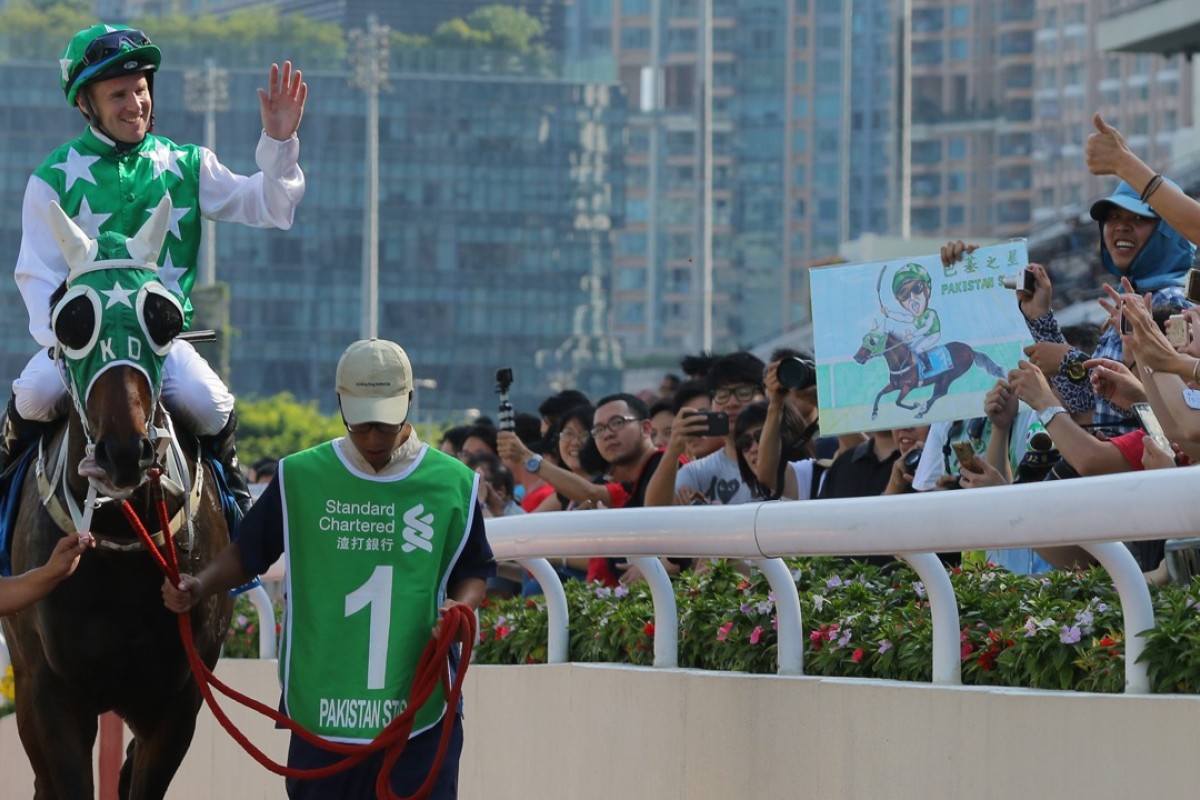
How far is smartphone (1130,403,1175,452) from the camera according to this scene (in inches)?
210

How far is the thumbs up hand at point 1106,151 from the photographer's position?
213 inches

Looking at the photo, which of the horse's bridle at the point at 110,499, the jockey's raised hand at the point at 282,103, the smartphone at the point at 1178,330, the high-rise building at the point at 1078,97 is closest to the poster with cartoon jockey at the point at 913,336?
the smartphone at the point at 1178,330

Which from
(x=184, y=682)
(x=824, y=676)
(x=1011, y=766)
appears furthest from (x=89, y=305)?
(x=1011, y=766)

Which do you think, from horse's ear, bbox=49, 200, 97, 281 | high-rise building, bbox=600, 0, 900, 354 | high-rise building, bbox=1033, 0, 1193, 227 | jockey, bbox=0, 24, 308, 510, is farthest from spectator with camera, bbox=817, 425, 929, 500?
high-rise building, bbox=600, 0, 900, 354

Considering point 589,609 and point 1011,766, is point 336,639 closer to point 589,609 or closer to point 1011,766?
point 1011,766

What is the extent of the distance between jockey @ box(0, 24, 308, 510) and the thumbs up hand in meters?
1.92

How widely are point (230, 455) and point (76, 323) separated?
102cm

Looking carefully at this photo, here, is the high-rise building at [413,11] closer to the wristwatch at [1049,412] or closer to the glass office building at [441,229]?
the glass office building at [441,229]

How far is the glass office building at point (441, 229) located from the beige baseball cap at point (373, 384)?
111 m

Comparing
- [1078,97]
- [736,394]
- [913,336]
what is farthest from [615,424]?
[1078,97]

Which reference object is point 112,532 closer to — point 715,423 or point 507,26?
point 715,423

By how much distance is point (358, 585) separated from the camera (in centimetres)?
489

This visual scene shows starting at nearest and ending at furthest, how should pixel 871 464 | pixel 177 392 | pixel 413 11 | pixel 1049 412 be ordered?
pixel 1049 412 → pixel 177 392 → pixel 871 464 → pixel 413 11

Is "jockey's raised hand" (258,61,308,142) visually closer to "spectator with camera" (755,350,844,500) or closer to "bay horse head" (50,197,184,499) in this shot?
"bay horse head" (50,197,184,499)
